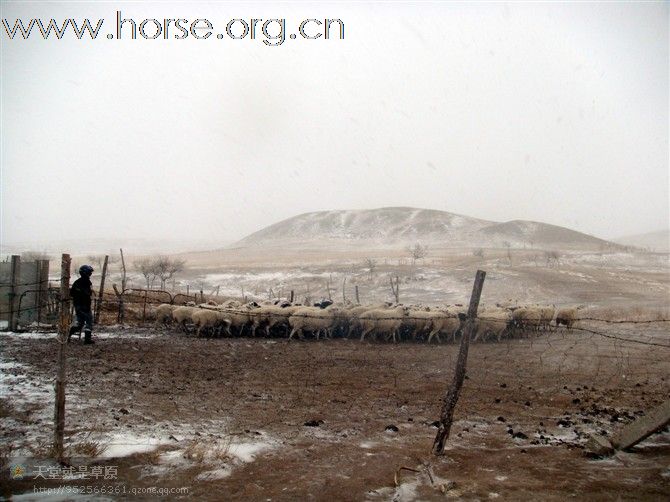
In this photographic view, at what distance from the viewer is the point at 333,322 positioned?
53.0ft

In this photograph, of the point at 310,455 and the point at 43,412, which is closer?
the point at 310,455

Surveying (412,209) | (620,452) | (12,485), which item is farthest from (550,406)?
(412,209)

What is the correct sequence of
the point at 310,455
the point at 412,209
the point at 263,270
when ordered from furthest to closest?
the point at 412,209 < the point at 263,270 < the point at 310,455

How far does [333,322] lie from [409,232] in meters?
114

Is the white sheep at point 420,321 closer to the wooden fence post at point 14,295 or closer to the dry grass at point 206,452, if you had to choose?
the dry grass at point 206,452

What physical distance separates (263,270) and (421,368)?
3875 cm

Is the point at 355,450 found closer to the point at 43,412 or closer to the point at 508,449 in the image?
the point at 508,449

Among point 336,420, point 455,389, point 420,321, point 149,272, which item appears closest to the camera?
point 455,389

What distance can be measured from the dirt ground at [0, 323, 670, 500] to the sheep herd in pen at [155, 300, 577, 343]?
7.57 ft

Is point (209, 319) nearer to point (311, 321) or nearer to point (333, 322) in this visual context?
point (311, 321)

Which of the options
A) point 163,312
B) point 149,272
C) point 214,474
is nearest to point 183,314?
point 163,312

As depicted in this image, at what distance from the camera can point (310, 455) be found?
19.6 feet

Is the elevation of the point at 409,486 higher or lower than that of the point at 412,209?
lower

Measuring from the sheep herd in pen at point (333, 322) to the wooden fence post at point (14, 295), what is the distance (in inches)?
165
